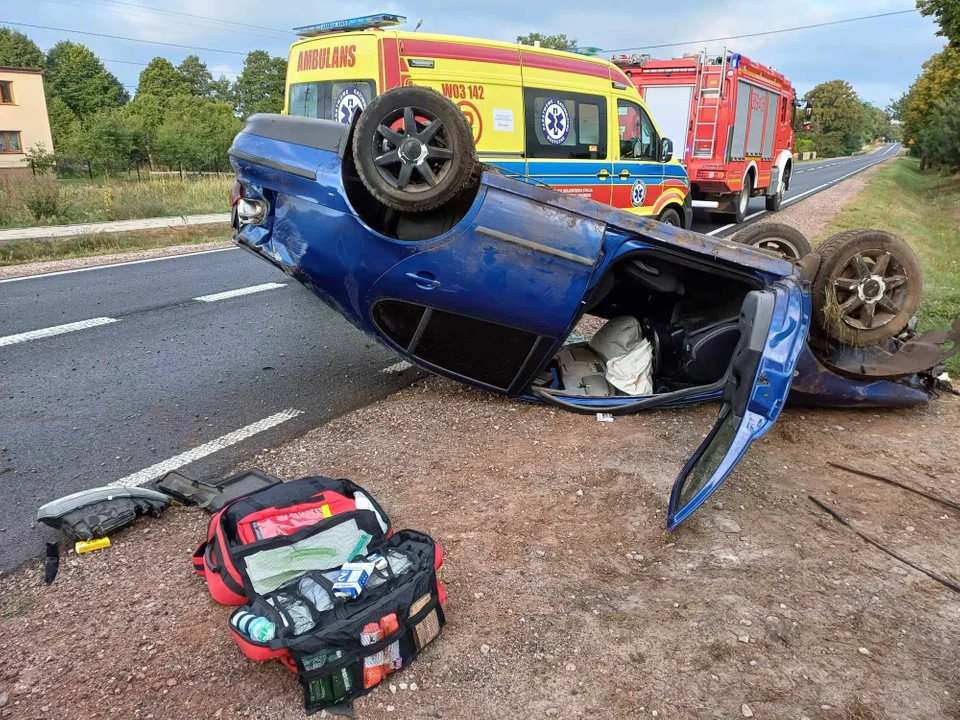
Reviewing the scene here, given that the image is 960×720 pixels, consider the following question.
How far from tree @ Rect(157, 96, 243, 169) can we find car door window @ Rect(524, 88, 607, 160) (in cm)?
2592

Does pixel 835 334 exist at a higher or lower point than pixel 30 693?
higher

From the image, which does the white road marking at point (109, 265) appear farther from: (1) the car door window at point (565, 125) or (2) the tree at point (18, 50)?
(2) the tree at point (18, 50)

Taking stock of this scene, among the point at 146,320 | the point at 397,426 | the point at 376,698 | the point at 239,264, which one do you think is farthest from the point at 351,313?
the point at 239,264

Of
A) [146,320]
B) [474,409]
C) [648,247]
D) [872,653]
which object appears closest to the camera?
[872,653]

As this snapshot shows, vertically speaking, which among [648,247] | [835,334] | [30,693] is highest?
[648,247]

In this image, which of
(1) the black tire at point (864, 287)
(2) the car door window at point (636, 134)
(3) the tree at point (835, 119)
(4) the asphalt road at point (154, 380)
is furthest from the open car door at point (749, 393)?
(3) the tree at point (835, 119)

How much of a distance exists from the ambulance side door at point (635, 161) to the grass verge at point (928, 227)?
340 cm

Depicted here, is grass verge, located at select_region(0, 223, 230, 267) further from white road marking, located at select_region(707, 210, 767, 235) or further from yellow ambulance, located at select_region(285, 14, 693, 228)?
white road marking, located at select_region(707, 210, 767, 235)

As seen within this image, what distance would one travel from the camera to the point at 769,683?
7.72 ft

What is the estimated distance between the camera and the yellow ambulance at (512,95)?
6.93 metres

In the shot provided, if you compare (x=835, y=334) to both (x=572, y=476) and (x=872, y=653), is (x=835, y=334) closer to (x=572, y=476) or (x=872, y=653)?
(x=572, y=476)

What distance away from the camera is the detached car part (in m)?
3.04

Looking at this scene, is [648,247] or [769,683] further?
[648,247]

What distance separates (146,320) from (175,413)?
2.59 m
